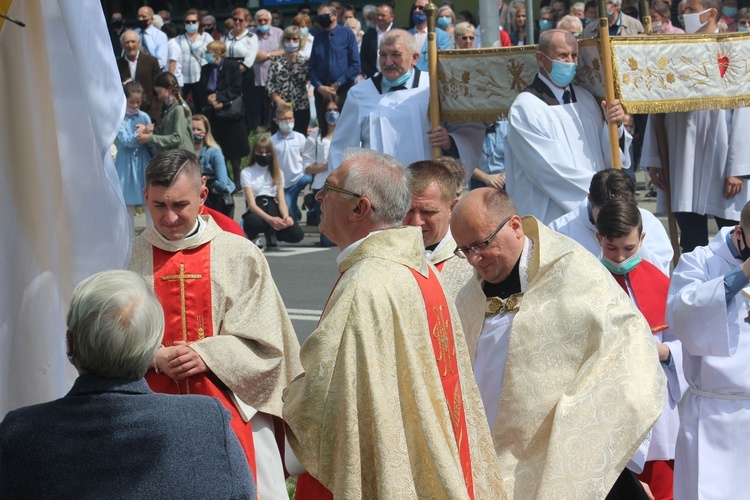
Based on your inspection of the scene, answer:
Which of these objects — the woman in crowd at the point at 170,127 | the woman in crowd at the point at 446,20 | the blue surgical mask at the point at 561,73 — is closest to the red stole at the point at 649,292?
the blue surgical mask at the point at 561,73

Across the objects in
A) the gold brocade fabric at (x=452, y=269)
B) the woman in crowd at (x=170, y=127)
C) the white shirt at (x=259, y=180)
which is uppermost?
the gold brocade fabric at (x=452, y=269)

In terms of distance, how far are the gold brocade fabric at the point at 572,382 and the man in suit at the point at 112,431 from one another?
1428 mm

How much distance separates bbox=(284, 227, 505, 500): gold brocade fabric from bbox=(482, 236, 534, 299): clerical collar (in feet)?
2.51

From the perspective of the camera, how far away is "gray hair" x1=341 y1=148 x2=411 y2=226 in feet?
11.1

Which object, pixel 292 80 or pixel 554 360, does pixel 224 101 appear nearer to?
pixel 292 80

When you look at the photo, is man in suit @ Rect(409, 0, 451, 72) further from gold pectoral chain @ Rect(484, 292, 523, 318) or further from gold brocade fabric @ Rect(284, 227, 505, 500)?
gold brocade fabric @ Rect(284, 227, 505, 500)

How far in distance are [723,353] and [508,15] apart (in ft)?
38.2

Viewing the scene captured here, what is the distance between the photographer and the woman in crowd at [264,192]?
41.9 feet

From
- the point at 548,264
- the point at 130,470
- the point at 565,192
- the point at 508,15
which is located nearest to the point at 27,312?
the point at 130,470

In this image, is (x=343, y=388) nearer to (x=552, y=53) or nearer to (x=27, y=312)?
(x=27, y=312)

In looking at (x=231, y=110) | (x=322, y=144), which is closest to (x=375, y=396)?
(x=322, y=144)

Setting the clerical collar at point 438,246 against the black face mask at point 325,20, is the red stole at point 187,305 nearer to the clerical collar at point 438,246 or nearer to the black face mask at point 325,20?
the clerical collar at point 438,246

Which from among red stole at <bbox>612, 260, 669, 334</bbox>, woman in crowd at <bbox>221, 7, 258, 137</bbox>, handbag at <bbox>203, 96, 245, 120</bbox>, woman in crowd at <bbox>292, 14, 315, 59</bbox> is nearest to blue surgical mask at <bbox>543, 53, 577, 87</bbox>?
red stole at <bbox>612, 260, 669, 334</bbox>

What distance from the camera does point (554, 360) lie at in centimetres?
388
